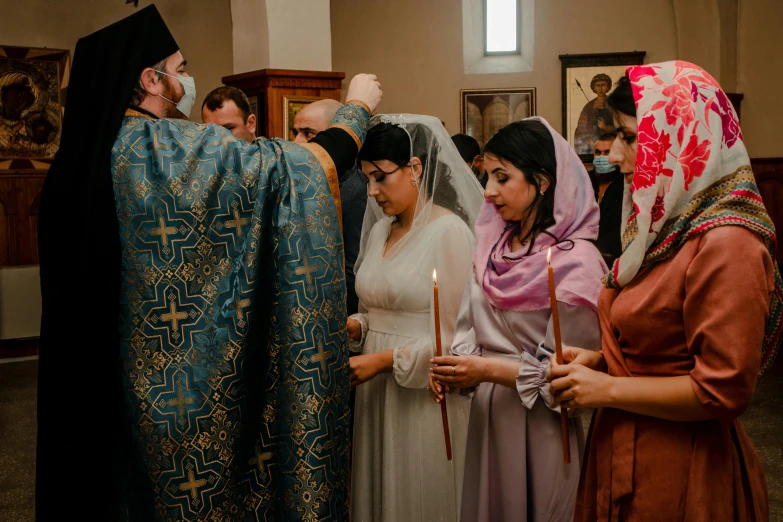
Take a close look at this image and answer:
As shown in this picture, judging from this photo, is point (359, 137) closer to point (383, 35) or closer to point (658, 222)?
point (658, 222)

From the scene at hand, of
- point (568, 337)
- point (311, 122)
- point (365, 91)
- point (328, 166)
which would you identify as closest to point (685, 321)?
point (568, 337)

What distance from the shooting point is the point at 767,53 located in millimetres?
9953

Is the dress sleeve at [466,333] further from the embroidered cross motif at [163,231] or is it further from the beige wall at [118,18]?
the beige wall at [118,18]

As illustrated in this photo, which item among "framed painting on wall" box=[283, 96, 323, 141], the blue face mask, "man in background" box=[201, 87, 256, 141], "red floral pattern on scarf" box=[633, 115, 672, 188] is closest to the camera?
"red floral pattern on scarf" box=[633, 115, 672, 188]

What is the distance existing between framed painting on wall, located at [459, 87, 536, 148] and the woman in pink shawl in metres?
8.81

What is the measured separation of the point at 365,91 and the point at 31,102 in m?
7.83

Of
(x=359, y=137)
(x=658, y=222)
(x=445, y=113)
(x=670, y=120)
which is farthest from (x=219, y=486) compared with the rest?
(x=445, y=113)

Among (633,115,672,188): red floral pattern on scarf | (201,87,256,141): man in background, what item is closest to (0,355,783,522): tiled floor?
(201,87,256,141): man in background

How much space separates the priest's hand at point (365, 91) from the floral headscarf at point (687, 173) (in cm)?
119

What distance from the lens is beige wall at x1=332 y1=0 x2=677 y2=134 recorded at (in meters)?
11.0

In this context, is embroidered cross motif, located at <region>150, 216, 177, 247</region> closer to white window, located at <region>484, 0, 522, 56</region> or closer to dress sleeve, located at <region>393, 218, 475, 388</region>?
dress sleeve, located at <region>393, 218, 475, 388</region>

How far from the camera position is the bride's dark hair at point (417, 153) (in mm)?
2732

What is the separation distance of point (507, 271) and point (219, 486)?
104 centimetres

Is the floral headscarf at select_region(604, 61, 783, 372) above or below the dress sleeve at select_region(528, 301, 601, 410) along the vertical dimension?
above
